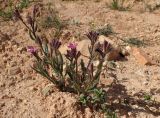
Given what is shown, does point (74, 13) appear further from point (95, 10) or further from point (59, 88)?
point (59, 88)

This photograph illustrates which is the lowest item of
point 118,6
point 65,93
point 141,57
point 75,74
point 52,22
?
point 65,93

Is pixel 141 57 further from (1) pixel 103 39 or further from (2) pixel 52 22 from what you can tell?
(2) pixel 52 22

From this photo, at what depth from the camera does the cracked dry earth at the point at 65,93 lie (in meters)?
4.16

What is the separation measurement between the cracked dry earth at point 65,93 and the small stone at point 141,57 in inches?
2.1

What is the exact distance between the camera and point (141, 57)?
16.2 feet

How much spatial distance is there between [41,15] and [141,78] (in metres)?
2.01

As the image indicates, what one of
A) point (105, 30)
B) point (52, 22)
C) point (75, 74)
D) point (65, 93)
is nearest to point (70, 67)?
point (75, 74)

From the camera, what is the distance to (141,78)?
4.64m

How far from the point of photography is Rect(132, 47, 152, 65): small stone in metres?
4.89

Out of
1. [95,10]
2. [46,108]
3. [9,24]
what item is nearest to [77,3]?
[95,10]

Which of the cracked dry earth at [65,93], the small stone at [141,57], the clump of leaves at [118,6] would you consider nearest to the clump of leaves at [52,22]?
the cracked dry earth at [65,93]

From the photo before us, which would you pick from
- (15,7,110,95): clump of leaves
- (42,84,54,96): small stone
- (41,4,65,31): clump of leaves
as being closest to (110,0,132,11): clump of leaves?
(41,4,65,31): clump of leaves

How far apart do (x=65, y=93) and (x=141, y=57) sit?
46.9 inches

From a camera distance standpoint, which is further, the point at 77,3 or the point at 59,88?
the point at 77,3
